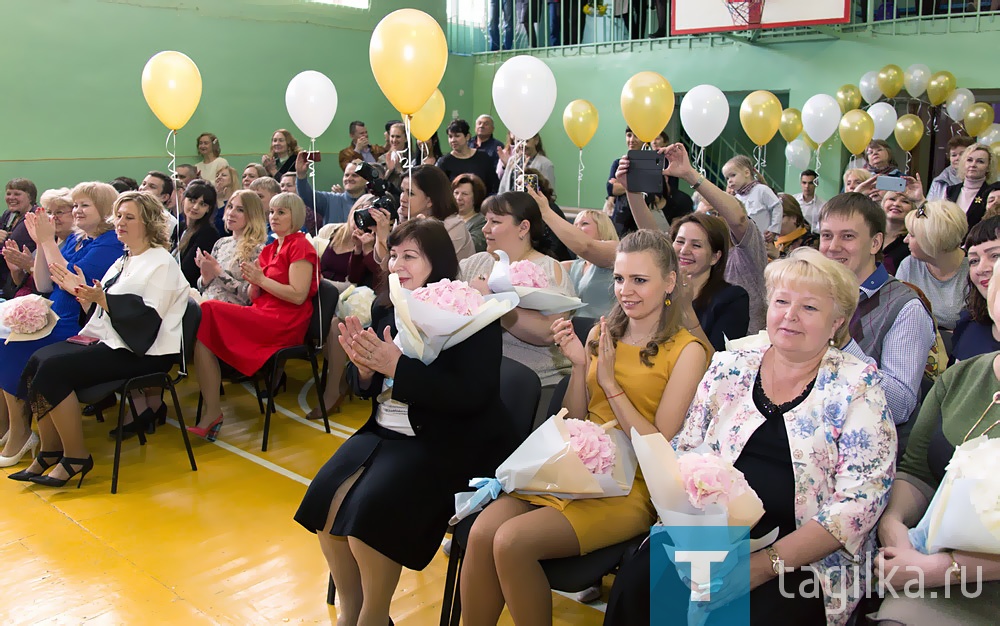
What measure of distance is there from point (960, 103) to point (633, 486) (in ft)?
24.1

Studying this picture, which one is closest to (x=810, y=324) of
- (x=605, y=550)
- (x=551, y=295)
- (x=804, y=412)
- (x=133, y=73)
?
(x=804, y=412)

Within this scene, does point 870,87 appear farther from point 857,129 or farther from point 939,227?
point 939,227

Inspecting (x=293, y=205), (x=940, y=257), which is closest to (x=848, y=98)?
(x=940, y=257)

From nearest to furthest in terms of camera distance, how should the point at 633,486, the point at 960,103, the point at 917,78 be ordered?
1. the point at 633,486
2. the point at 960,103
3. the point at 917,78

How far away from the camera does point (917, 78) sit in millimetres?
8422

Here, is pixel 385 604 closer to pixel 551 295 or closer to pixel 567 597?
pixel 567 597

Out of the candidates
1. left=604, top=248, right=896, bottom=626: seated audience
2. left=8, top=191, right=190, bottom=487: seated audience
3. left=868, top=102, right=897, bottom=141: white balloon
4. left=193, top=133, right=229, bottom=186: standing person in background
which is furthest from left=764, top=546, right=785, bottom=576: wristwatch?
left=193, top=133, right=229, bottom=186: standing person in background

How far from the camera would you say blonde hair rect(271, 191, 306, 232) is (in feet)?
15.5

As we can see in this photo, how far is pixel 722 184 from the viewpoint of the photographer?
12.3 meters

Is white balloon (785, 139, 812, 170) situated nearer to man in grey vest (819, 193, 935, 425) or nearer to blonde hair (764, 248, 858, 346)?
man in grey vest (819, 193, 935, 425)

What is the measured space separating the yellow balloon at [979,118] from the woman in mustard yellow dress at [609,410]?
6.41 metres

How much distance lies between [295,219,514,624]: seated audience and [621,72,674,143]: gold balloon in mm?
3175

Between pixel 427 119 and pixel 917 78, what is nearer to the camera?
pixel 427 119

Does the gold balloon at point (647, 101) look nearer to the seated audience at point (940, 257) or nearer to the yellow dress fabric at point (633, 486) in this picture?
the seated audience at point (940, 257)
